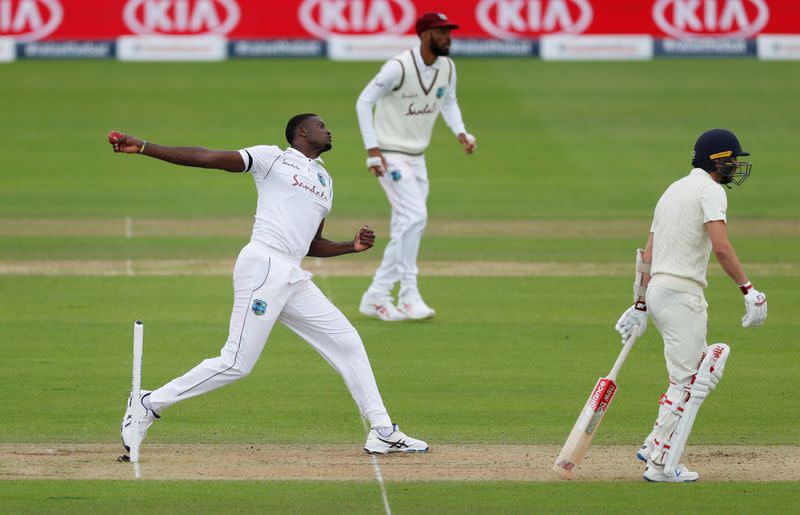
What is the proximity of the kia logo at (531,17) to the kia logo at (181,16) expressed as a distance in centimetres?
513

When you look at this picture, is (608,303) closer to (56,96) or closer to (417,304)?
(417,304)

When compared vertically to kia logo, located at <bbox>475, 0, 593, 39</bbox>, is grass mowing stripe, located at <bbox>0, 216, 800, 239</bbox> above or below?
below

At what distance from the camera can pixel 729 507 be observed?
7.94 m

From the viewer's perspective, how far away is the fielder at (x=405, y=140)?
1323 cm

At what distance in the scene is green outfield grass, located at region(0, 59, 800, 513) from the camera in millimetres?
9328

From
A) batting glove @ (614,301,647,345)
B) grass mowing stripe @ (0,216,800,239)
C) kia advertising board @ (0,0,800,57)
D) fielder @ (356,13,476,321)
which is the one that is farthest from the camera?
kia advertising board @ (0,0,800,57)


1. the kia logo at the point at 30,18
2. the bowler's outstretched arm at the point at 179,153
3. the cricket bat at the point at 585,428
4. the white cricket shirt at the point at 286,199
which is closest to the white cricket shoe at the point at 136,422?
the white cricket shirt at the point at 286,199

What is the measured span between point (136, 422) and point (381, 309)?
5.10 metres

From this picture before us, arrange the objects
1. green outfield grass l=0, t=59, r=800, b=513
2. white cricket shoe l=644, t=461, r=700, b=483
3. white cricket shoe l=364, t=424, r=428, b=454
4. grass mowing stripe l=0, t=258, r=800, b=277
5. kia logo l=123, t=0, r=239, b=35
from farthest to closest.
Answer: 1. kia logo l=123, t=0, r=239, b=35
2. grass mowing stripe l=0, t=258, r=800, b=277
3. green outfield grass l=0, t=59, r=800, b=513
4. white cricket shoe l=364, t=424, r=428, b=454
5. white cricket shoe l=644, t=461, r=700, b=483

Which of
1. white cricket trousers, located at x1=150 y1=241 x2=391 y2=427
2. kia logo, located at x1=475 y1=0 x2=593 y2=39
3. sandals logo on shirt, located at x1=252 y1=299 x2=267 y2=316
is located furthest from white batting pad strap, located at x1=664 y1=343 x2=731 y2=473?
kia logo, located at x1=475 y1=0 x2=593 y2=39

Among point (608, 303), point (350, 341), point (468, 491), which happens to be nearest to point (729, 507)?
point (468, 491)

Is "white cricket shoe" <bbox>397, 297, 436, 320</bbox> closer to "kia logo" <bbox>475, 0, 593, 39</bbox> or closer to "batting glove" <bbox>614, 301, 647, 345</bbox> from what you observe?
"batting glove" <bbox>614, 301, 647, 345</bbox>

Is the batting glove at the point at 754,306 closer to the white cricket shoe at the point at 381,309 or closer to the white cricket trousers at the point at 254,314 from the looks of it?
the white cricket trousers at the point at 254,314

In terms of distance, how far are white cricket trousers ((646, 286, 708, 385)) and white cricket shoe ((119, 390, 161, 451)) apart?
9.72 ft
